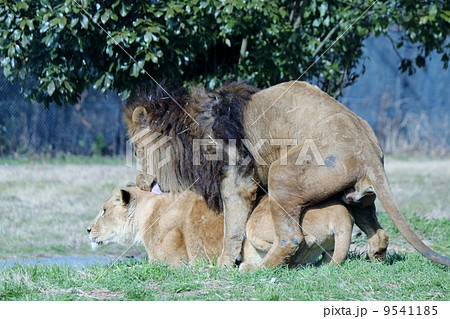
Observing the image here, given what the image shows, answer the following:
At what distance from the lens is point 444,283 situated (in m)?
→ 5.37

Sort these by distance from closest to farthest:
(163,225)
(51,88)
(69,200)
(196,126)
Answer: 1. (196,126)
2. (163,225)
3. (51,88)
4. (69,200)

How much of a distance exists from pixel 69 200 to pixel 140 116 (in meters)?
Result: 5.49

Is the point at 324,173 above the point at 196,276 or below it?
above

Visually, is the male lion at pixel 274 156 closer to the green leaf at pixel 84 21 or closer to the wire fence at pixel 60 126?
the green leaf at pixel 84 21

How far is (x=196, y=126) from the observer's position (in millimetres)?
6492

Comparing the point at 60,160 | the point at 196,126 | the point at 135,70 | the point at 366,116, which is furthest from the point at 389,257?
the point at 366,116

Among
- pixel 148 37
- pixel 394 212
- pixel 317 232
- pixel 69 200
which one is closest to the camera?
pixel 394 212

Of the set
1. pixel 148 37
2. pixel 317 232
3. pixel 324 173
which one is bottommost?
pixel 317 232

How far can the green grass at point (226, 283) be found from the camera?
515 cm

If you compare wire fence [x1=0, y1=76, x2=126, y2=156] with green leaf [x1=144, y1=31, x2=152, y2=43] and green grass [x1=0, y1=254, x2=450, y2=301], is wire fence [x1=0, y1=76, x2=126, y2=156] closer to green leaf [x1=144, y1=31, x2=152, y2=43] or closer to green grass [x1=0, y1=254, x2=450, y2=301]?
green leaf [x1=144, y1=31, x2=152, y2=43]

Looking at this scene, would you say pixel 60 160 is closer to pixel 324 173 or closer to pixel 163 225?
pixel 163 225

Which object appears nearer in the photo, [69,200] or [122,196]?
[122,196]

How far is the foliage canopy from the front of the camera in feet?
23.9

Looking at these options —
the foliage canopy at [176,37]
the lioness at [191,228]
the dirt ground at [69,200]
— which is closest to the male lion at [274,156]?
the lioness at [191,228]
